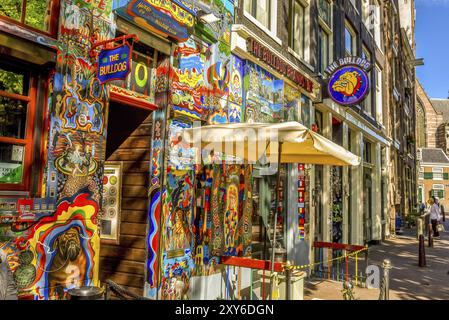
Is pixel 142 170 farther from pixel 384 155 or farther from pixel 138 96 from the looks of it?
pixel 384 155

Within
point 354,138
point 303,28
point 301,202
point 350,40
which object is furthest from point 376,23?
point 301,202

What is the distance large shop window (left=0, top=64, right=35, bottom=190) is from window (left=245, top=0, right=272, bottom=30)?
5.33m

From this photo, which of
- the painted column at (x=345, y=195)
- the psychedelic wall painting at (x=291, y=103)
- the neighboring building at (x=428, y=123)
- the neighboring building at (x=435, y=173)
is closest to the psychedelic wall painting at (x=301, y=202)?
the psychedelic wall painting at (x=291, y=103)

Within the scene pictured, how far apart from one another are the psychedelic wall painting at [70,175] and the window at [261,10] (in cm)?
424

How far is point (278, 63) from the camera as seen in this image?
8.40 m

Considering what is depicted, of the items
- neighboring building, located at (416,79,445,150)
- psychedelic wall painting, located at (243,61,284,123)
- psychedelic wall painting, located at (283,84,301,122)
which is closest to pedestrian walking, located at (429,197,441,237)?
psychedelic wall painting, located at (283,84,301,122)

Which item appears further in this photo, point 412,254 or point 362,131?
point 362,131

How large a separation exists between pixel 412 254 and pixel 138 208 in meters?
10.8

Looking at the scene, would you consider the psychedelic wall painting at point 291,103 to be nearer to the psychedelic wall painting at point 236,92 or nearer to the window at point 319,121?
the window at point 319,121

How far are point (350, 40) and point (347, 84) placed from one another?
5111 millimetres

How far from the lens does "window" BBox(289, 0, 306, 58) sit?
391 inches

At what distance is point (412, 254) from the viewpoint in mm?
12938

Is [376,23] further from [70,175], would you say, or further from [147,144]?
[70,175]

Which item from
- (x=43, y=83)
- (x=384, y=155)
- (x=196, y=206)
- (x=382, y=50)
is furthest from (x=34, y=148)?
(x=382, y=50)
